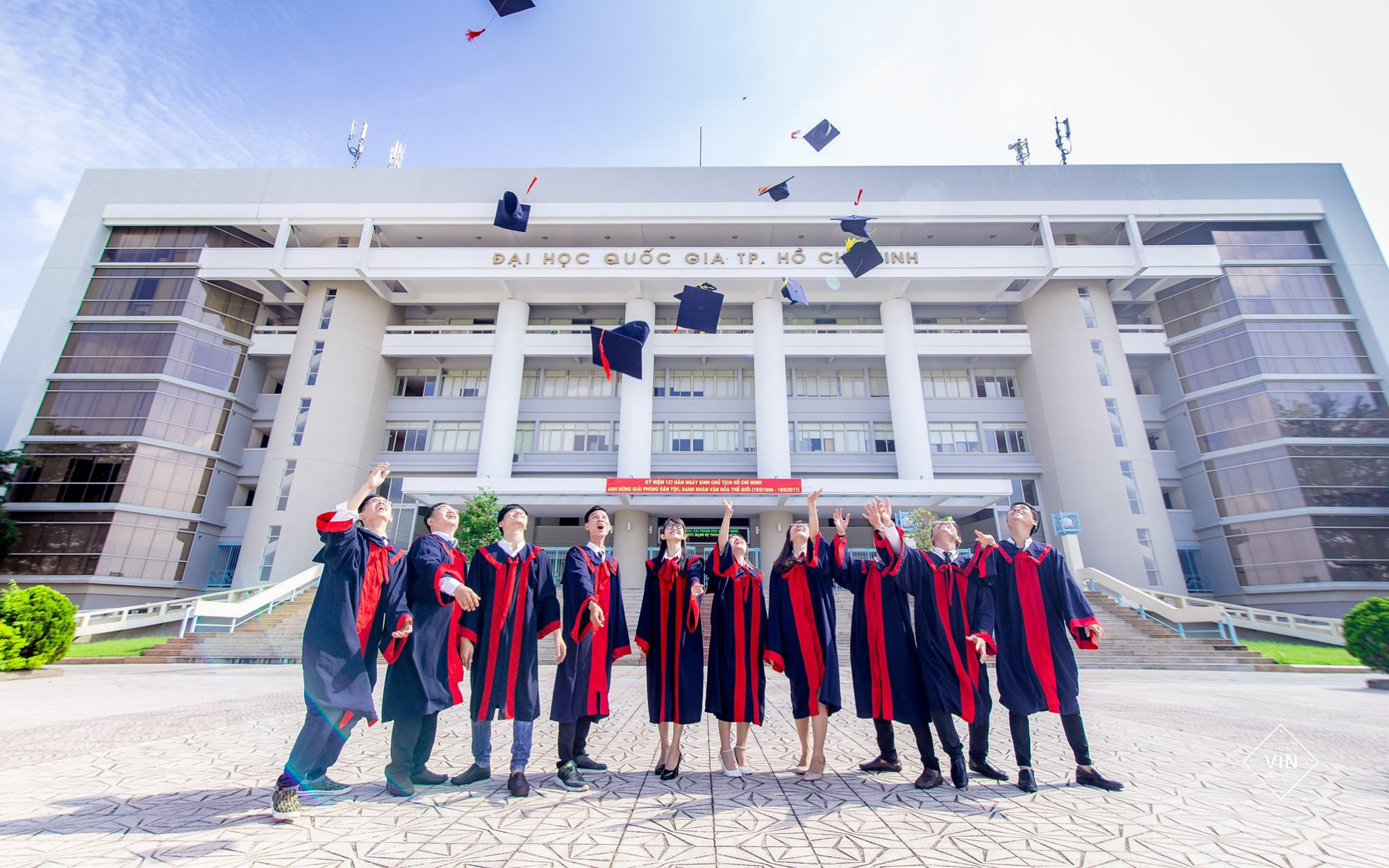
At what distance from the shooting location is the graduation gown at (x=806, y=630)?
459 centimetres

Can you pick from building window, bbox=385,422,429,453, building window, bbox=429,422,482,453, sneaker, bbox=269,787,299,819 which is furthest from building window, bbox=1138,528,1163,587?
building window, bbox=385,422,429,453

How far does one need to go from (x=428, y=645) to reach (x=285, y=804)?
1148mm

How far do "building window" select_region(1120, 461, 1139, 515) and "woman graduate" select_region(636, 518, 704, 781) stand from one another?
2582 centimetres

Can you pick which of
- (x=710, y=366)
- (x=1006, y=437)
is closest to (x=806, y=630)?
(x=710, y=366)

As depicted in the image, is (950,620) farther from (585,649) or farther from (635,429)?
(635,429)

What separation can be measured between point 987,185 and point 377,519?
102ft

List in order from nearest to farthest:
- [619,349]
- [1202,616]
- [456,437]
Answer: [1202,616] < [619,349] < [456,437]

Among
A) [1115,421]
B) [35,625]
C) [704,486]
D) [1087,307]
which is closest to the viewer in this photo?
[35,625]

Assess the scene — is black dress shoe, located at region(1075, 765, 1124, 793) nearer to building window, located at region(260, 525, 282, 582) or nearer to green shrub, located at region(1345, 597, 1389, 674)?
green shrub, located at region(1345, 597, 1389, 674)

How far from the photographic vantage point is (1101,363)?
84.3 ft

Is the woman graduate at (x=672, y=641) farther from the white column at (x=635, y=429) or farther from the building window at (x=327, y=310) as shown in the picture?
the building window at (x=327, y=310)

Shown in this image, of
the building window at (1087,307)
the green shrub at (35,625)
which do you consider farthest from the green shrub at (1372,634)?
the green shrub at (35,625)

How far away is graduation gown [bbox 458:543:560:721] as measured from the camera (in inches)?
171

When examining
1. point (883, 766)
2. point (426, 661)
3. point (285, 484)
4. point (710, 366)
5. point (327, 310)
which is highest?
point (327, 310)
